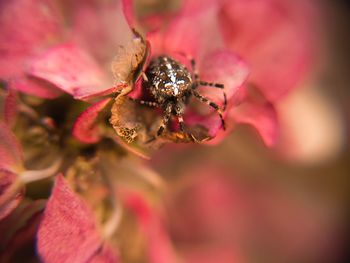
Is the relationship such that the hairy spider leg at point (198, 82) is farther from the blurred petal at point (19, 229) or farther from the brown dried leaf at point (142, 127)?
the blurred petal at point (19, 229)

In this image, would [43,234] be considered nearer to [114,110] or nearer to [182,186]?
[114,110]

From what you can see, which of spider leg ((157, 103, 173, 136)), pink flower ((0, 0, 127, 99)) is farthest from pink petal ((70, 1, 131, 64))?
spider leg ((157, 103, 173, 136))

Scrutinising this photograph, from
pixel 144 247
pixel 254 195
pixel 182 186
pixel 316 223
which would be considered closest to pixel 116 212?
pixel 144 247

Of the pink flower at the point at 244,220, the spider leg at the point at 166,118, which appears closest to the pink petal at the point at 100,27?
the spider leg at the point at 166,118

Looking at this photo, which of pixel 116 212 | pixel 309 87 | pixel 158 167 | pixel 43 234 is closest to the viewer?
pixel 43 234

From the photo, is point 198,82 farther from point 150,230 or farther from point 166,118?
point 150,230
